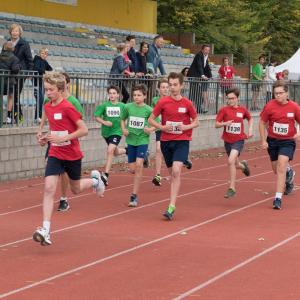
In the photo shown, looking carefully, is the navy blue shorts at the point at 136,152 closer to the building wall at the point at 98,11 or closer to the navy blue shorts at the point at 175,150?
the navy blue shorts at the point at 175,150

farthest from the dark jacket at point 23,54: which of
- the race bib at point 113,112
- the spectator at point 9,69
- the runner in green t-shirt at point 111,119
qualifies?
the race bib at point 113,112

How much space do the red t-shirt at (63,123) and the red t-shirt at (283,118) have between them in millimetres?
4359

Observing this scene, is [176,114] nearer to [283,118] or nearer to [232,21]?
[283,118]

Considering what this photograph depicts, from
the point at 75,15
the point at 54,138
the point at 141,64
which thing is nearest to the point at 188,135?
the point at 54,138

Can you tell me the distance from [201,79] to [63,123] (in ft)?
45.7

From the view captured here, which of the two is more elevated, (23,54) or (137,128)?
(23,54)

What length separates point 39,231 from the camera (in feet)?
31.4

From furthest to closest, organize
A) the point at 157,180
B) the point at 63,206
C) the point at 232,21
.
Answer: the point at 232,21 < the point at 157,180 < the point at 63,206

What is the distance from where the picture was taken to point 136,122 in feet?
46.5

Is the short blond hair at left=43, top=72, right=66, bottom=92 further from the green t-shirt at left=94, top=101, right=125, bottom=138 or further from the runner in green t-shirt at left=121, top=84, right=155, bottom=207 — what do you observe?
the green t-shirt at left=94, top=101, right=125, bottom=138

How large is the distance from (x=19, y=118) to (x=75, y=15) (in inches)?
788

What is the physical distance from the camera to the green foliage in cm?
5028

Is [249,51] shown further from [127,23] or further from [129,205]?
[129,205]

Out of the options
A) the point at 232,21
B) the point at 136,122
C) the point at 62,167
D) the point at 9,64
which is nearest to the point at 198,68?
the point at 9,64
